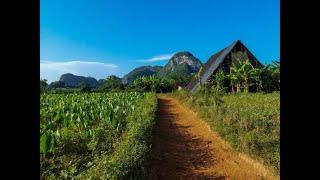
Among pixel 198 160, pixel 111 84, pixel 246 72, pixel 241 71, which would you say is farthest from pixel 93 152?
pixel 111 84

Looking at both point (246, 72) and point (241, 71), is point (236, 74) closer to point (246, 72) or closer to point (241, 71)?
point (241, 71)

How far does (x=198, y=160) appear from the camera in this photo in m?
8.31

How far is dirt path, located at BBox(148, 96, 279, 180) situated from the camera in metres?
7.19

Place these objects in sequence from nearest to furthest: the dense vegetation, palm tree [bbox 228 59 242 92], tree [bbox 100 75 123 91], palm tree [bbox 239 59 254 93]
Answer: the dense vegetation
palm tree [bbox 239 59 254 93]
palm tree [bbox 228 59 242 92]
tree [bbox 100 75 123 91]

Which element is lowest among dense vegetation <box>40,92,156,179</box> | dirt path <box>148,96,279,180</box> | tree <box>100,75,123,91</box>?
dirt path <box>148,96,279,180</box>

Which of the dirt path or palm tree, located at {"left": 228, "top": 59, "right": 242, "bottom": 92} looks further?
palm tree, located at {"left": 228, "top": 59, "right": 242, "bottom": 92}

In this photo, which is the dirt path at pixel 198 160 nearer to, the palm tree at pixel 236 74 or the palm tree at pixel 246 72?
the palm tree at pixel 246 72

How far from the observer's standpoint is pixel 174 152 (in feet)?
30.2

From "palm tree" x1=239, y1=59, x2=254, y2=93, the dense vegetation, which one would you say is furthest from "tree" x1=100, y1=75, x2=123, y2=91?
the dense vegetation

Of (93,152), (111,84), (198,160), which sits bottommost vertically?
(198,160)

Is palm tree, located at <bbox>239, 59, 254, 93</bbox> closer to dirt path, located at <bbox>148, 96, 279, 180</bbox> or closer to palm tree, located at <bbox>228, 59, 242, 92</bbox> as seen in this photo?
palm tree, located at <bbox>228, 59, 242, 92</bbox>

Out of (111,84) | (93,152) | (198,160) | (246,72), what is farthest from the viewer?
(111,84)
